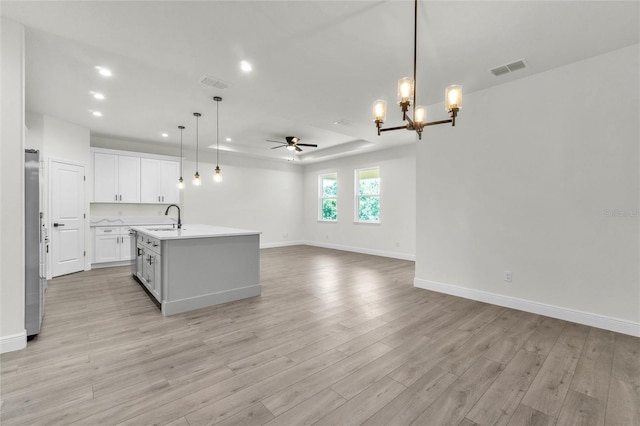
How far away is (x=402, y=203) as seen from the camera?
280 inches

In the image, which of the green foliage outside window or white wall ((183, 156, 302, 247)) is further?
the green foliage outside window

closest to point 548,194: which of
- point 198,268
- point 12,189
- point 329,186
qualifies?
point 198,268

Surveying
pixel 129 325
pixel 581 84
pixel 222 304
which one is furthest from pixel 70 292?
pixel 581 84

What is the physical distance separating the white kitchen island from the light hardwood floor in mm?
188

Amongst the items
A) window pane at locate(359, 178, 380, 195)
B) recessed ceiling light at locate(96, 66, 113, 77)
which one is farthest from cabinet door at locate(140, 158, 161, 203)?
window pane at locate(359, 178, 380, 195)

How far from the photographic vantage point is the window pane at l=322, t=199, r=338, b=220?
904 cm

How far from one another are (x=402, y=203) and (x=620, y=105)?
175 inches

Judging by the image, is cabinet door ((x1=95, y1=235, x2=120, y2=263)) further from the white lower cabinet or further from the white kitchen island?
the white kitchen island

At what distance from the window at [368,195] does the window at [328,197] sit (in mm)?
878

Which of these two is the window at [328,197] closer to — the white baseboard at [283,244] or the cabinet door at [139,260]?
the white baseboard at [283,244]

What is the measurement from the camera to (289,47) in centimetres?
283

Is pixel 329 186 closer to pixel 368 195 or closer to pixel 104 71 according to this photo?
pixel 368 195

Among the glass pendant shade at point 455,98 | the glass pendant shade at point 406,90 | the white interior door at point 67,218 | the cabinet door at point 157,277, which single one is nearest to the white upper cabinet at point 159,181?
the white interior door at point 67,218

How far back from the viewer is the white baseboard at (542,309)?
2829 millimetres
